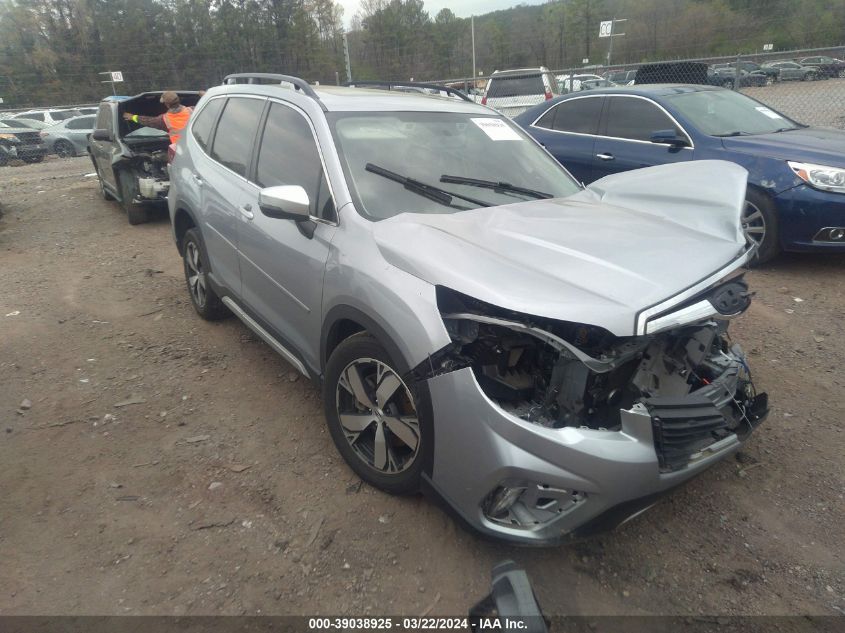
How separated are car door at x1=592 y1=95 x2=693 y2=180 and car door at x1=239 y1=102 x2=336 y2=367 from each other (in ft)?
14.0

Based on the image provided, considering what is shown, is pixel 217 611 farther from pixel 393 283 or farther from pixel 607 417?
pixel 607 417

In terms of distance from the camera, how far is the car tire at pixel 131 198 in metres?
8.36

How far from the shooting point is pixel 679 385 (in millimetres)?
2375

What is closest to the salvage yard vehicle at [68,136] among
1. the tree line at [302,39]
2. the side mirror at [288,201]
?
the tree line at [302,39]

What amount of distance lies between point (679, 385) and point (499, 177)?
1.54 m

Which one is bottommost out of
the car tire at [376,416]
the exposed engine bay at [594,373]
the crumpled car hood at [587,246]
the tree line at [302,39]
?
the car tire at [376,416]

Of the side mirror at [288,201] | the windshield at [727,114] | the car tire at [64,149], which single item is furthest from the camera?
the car tire at [64,149]

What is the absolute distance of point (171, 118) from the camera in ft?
26.2

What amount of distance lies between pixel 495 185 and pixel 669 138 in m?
3.59

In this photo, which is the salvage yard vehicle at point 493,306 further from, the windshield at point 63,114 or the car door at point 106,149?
the windshield at point 63,114

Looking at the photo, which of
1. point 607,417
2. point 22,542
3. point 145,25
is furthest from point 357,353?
point 145,25

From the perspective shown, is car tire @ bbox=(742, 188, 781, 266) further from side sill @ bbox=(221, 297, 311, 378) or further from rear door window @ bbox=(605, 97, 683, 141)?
side sill @ bbox=(221, 297, 311, 378)

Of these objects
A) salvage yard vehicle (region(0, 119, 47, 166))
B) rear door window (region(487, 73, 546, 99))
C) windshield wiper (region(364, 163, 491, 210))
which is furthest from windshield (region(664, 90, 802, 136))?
salvage yard vehicle (region(0, 119, 47, 166))

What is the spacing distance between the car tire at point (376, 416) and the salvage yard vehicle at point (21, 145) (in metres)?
20.3
